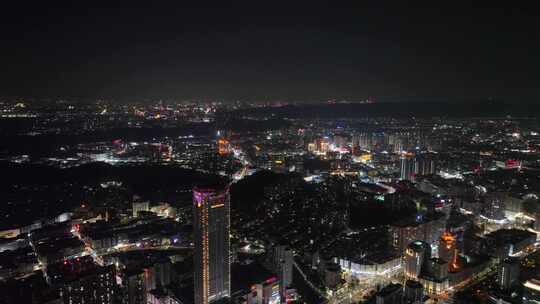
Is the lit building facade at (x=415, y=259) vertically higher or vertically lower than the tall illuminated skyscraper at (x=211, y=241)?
lower

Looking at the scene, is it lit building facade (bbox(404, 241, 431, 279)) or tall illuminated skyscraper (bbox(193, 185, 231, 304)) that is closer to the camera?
tall illuminated skyscraper (bbox(193, 185, 231, 304))

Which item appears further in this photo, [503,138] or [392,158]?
[503,138]

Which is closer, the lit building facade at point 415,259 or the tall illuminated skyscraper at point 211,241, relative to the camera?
the tall illuminated skyscraper at point 211,241

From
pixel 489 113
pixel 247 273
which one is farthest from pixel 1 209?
pixel 489 113

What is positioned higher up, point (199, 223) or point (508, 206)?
point (199, 223)

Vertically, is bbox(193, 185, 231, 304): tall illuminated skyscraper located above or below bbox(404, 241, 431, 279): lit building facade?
above

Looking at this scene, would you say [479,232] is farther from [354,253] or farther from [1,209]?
[1,209]

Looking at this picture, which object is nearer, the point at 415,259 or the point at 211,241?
the point at 211,241

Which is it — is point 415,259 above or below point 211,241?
below
